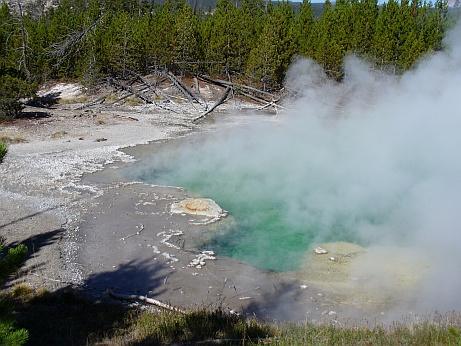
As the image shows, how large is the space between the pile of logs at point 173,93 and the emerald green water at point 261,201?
6.38 m

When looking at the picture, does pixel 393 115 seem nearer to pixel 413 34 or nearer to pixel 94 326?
pixel 94 326

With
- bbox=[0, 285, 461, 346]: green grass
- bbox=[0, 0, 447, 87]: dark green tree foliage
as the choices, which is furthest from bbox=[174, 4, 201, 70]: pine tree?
bbox=[0, 285, 461, 346]: green grass

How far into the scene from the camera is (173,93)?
21.0 m

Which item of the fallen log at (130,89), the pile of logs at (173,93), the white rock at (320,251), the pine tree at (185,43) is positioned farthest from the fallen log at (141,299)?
the pine tree at (185,43)

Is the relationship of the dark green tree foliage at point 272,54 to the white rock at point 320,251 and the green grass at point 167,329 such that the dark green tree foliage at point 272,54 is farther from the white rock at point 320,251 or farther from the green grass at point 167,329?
the green grass at point 167,329

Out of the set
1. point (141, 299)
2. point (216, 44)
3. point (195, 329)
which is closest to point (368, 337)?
point (195, 329)

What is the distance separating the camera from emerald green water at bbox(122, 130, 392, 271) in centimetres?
771

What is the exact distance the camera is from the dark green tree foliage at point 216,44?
20.7 m

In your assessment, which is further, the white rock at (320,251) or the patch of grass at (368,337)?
the white rock at (320,251)

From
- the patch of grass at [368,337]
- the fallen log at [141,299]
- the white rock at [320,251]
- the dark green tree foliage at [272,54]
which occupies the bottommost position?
the white rock at [320,251]

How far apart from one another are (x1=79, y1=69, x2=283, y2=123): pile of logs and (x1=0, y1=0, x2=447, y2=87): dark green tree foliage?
1.78ft

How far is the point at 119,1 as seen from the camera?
1347 inches

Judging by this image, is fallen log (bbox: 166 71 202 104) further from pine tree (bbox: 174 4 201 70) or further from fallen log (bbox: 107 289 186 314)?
fallen log (bbox: 107 289 186 314)

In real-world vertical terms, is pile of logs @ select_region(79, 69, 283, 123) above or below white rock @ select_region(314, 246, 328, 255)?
above
